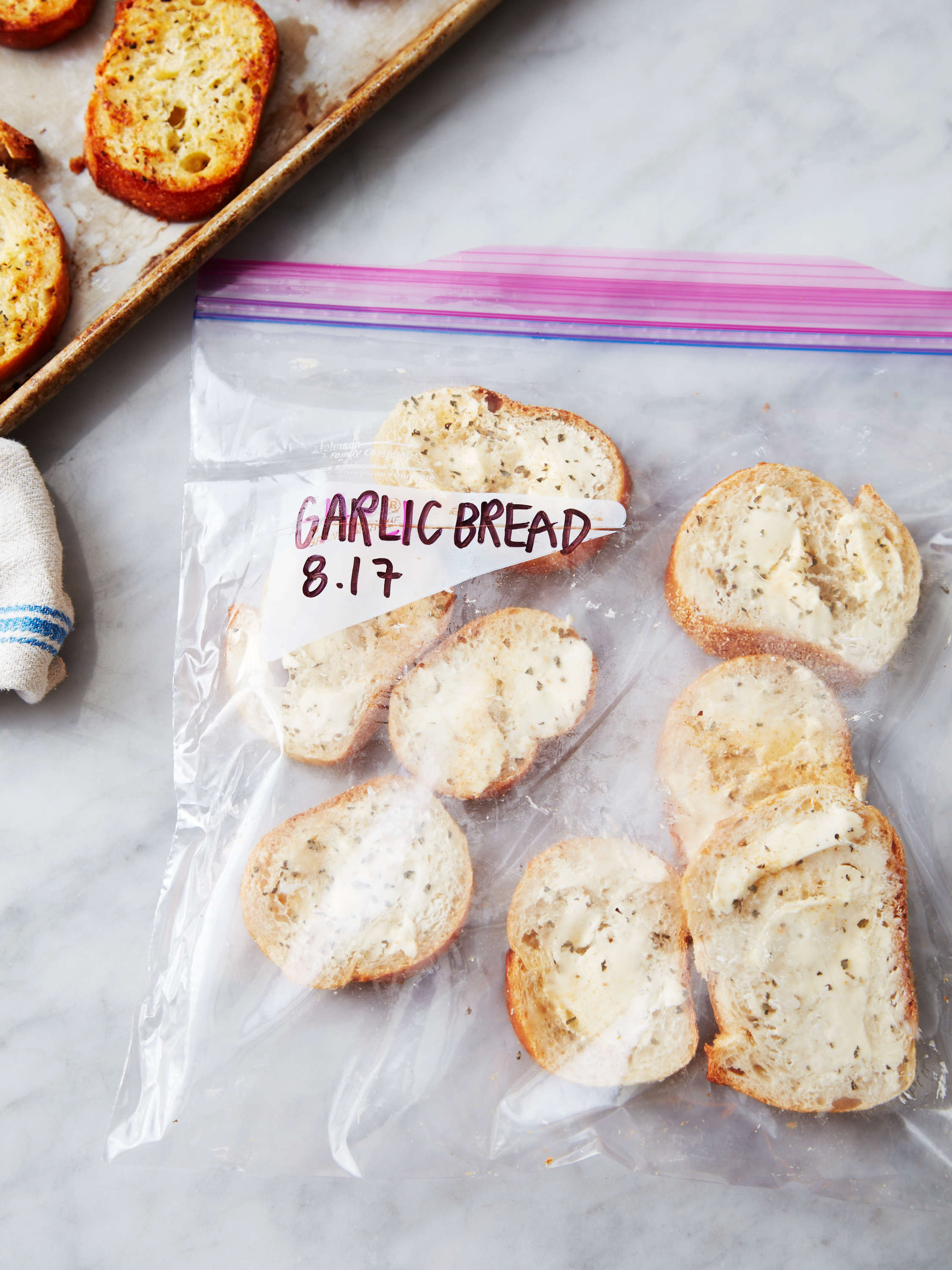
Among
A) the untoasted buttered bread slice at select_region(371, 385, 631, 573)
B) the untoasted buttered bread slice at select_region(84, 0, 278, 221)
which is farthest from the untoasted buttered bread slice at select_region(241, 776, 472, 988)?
the untoasted buttered bread slice at select_region(84, 0, 278, 221)

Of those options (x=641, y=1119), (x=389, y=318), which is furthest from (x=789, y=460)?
(x=641, y=1119)

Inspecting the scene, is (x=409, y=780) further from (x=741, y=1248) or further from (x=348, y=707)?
(x=741, y=1248)

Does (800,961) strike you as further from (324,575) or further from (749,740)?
(324,575)

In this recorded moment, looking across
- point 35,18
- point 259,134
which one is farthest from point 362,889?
point 35,18

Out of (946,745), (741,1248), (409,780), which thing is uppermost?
(409,780)

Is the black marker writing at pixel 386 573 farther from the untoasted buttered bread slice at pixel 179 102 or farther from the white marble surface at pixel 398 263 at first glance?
the untoasted buttered bread slice at pixel 179 102

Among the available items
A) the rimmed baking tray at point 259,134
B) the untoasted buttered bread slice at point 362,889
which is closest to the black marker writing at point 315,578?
the untoasted buttered bread slice at point 362,889
